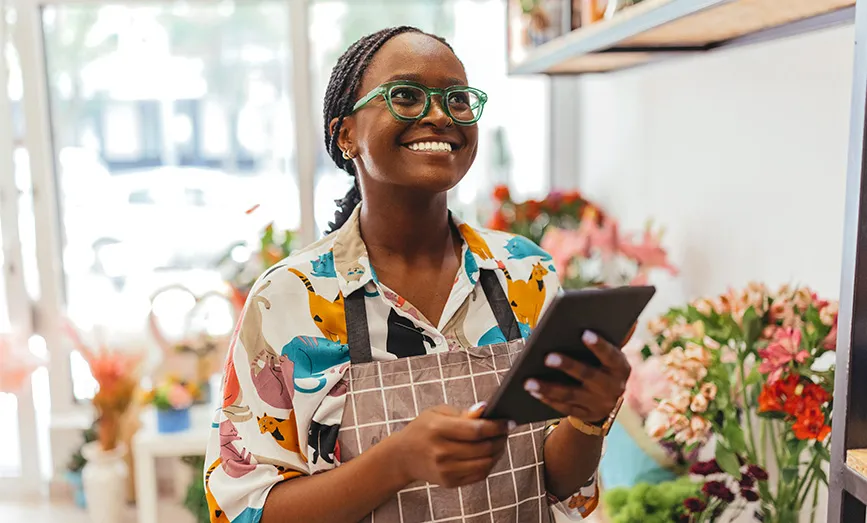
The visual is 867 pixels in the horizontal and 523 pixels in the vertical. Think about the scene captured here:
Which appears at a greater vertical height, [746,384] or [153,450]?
[746,384]

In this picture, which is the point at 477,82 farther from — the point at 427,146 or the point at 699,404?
the point at 427,146

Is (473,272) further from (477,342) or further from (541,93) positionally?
(541,93)

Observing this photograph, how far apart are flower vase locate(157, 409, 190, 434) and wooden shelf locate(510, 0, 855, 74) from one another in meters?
1.48

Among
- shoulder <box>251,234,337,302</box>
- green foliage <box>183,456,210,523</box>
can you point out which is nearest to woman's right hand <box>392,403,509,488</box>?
shoulder <box>251,234,337,302</box>

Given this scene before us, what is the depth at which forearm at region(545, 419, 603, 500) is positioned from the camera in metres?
0.94

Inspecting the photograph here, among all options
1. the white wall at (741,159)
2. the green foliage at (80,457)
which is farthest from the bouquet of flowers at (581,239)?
the green foliage at (80,457)

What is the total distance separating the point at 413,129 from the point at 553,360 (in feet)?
1.11

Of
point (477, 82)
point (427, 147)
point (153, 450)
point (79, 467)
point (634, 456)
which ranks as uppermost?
point (477, 82)

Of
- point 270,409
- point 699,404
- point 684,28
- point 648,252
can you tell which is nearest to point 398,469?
point 270,409

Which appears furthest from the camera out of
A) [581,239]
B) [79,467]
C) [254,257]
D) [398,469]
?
[79,467]

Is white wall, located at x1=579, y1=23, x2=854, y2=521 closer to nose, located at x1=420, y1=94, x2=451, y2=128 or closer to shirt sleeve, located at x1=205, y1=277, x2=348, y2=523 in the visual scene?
nose, located at x1=420, y1=94, x2=451, y2=128

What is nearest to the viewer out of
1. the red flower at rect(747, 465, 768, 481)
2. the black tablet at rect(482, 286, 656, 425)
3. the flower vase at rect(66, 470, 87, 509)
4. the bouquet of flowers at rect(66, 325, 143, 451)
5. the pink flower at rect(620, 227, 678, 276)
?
the black tablet at rect(482, 286, 656, 425)

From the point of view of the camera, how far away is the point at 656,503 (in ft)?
4.70

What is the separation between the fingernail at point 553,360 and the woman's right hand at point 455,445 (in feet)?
0.28
